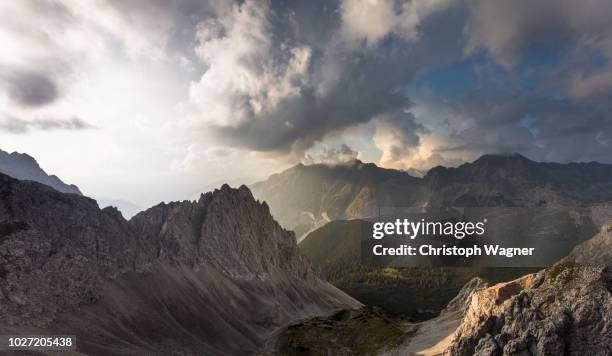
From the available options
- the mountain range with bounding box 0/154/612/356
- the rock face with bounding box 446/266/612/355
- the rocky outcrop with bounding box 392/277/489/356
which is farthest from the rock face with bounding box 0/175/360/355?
the rock face with bounding box 446/266/612/355

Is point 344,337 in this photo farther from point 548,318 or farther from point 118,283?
point 118,283

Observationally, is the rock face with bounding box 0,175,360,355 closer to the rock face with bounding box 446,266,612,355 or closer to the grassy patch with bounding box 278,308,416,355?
the grassy patch with bounding box 278,308,416,355

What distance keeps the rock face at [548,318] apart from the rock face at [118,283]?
258ft

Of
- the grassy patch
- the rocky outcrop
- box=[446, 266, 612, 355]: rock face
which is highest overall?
box=[446, 266, 612, 355]: rock face

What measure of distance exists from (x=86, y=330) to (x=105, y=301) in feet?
63.6

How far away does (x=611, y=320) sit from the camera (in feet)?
184

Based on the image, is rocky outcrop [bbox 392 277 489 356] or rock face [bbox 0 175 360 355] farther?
rocky outcrop [bbox 392 277 489 356]

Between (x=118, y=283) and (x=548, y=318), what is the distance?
123631mm

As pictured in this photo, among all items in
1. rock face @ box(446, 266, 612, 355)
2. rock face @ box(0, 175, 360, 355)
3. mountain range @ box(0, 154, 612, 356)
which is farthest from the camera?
rock face @ box(0, 175, 360, 355)

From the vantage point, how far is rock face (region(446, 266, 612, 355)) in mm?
56938

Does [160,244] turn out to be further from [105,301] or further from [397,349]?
[397,349]

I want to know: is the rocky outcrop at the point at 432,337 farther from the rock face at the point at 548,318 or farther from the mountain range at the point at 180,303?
the rock face at the point at 548,318

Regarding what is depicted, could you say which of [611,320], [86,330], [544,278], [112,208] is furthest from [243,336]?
[611,320]

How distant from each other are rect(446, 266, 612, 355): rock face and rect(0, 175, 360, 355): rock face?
78613 mm
